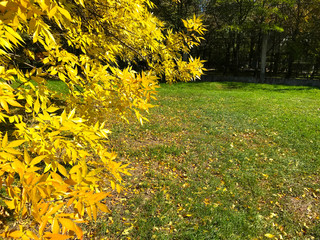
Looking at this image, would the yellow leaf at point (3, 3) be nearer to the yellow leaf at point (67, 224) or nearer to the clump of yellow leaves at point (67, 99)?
the clump of yellow leaves at point (67, 99)

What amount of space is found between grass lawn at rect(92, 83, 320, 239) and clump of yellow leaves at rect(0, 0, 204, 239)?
3.12ft

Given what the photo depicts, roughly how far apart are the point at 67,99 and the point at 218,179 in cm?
335

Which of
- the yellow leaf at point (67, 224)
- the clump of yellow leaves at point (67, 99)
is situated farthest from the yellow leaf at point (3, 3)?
the yellow leaf at point (67, 224)

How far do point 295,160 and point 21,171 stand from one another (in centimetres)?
593

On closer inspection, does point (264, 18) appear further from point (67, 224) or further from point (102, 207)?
point (67, 224)

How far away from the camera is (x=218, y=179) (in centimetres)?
430

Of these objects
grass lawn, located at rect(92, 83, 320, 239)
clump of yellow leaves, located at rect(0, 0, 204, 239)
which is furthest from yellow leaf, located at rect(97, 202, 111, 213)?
grass lawn, located at rect(92, 83, 320, 239)

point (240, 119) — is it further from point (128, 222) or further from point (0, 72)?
point (0, 72)

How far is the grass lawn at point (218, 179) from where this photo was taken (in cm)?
309

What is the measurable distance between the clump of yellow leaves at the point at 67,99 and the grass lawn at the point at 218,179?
3.12 ft

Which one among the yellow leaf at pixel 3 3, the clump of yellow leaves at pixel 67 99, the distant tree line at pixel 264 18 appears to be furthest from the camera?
the distant tree line at pixel 264 18

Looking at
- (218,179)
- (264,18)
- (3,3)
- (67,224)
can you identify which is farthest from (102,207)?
(264,18)

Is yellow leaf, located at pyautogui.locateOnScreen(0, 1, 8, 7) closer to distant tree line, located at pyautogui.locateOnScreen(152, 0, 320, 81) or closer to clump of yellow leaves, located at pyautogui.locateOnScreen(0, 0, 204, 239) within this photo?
clump of yellow leaves, located at pyautogui.locateOnScreen(0, 0, 204, 239)

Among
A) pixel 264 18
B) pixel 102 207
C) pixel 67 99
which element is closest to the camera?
pixel 102 207
